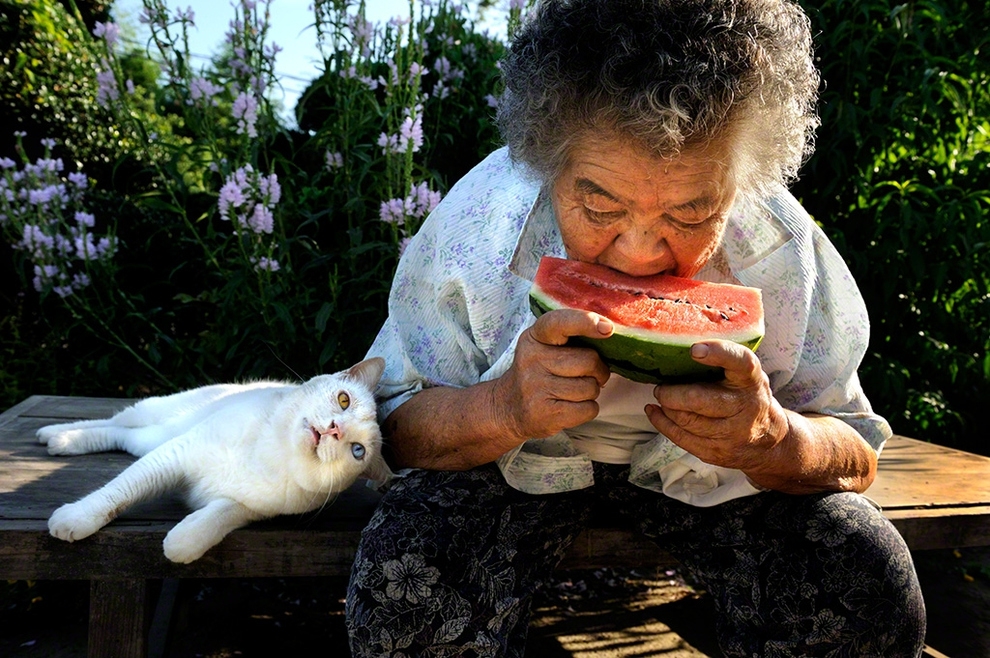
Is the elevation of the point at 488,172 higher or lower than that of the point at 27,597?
higher

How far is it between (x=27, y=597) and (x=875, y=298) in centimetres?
382

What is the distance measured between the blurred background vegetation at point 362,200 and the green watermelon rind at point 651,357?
1568 millimetres

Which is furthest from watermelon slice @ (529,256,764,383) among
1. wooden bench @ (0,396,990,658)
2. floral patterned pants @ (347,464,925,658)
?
wooden bench @ (0,396,990,658)

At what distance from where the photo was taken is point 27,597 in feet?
10.1

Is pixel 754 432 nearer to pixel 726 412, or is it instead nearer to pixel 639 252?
pixel 726 412

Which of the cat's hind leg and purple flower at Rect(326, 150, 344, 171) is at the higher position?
purple flower at Rect(326, 150, 344, 171)

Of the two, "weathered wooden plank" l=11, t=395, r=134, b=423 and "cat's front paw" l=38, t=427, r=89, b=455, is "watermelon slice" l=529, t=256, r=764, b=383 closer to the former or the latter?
"cat's front paw" l=38, t=427, r=89, b=455

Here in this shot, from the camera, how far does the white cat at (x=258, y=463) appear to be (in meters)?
1.80

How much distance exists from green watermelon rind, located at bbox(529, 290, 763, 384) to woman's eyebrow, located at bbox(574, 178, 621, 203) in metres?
0.26

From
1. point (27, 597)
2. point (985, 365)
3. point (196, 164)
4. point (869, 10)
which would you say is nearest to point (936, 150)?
point (869, 10)

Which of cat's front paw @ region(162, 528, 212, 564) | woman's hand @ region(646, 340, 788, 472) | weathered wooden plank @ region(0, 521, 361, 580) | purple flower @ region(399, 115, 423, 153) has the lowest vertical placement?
weathered wooden plank @ region(0, 521, 361, 580)

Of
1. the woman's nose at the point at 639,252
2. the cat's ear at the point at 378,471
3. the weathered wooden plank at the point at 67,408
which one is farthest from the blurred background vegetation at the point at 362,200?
the woman's nose at the point at 639,252

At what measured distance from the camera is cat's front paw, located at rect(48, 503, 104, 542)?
5.69 ft

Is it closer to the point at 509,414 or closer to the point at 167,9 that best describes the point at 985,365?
the point at 509,414
